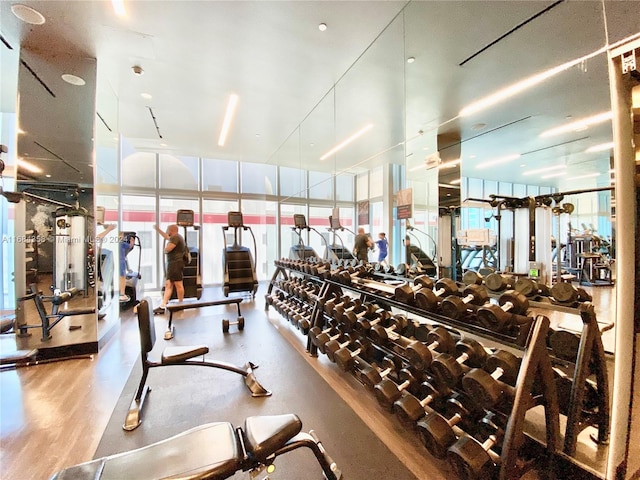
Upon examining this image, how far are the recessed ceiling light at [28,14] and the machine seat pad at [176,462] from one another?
407 cm

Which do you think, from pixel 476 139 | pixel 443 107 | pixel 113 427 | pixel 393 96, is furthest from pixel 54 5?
pixel 476 139

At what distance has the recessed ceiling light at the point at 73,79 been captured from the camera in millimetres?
3372

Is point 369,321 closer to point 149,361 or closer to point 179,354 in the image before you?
point 179,354

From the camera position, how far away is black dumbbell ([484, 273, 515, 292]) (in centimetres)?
190

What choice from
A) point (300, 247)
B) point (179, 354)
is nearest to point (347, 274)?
point (179, 354)

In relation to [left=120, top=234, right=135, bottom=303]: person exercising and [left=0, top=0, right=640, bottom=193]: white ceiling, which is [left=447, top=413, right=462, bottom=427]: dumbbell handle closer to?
[left=0, top=0, right=640, bottom=193]: white ceiling

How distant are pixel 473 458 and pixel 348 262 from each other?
9.27 feet

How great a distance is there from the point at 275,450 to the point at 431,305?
47.5 inches

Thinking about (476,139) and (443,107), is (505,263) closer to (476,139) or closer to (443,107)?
(476,139)

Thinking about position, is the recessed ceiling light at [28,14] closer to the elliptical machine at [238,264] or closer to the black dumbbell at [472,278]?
the elliptical machine at [238,264]

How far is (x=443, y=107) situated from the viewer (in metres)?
4.43

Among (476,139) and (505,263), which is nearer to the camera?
(505,263)

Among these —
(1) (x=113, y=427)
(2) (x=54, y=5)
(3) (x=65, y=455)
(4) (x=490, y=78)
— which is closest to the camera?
(3) (x=65, y=455)

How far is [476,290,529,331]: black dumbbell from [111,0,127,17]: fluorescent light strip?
159 inches
